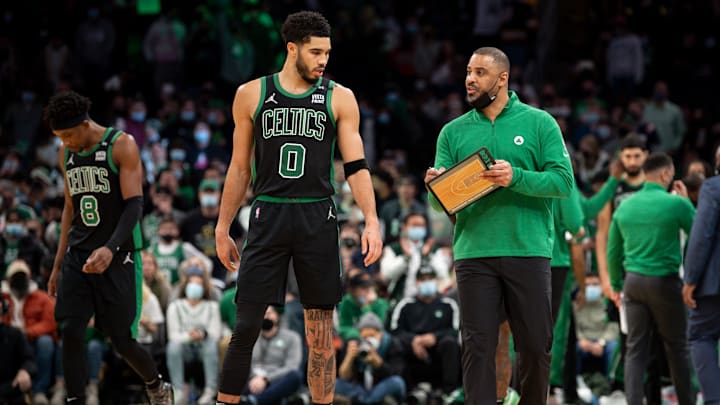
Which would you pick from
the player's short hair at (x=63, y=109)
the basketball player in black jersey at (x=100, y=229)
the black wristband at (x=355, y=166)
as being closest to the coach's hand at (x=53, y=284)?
the basketball player in black jersey at (x=100, y=229)

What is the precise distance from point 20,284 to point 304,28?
6.63 m

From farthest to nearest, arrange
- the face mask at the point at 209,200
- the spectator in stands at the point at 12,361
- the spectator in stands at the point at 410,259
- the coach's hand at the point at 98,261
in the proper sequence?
the face mask at the point at 209,200 → the spectator in stands at the point at 410,259 → the spectator in stands at the point at 12,361 → the coach's hand at the point at 98,261

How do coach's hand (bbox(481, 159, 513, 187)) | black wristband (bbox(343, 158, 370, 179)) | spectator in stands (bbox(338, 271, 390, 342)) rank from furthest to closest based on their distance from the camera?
spectator in stands (bbox(338, 271, 390, 342))
black wristband (bbox(343, 158, 370, 179))
coach's hand (bbox(481, 159, 513, 187))

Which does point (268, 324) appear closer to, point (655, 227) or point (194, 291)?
point (194, 291)

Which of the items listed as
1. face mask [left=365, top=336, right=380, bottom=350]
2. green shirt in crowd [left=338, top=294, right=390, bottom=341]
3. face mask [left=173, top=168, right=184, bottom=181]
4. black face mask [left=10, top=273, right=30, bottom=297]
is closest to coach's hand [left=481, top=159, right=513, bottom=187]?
face mask [left=365, top=336, right=380, bottom=350]

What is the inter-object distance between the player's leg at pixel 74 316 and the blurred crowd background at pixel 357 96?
4.16 meters

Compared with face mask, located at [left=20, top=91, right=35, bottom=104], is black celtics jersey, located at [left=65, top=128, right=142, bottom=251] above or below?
below

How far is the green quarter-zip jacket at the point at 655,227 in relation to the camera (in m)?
8.73

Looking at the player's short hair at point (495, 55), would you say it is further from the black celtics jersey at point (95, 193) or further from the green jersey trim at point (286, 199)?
the black celtics jersey at point (95, 193)

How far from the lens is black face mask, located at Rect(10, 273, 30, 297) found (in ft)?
39.6

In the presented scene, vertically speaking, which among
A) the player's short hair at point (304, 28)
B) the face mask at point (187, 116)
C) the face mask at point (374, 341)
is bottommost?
the face mask at point (374, 341)

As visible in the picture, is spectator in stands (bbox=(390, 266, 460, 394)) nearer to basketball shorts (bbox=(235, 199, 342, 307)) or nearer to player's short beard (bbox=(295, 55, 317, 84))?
basketball shorts (bbox=(235, 199, 342, 307))

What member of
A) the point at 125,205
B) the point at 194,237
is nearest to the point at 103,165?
the point at 125,205

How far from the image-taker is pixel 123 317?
25.7 ft
